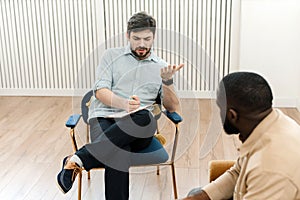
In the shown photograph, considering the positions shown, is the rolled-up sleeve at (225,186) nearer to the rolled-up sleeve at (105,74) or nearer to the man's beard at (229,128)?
the man's beard at (229,128)

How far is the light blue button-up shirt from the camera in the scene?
8.06ft

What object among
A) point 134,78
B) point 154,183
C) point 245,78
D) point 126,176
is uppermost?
point 245,78

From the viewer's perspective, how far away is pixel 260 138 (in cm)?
126

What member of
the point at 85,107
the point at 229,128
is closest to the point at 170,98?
the point at 85,107

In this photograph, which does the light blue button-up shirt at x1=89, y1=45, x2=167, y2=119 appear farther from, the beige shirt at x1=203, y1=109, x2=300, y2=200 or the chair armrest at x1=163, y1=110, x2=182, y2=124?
the beige shirt at x1=203, y1=109, x2=300, y2=200

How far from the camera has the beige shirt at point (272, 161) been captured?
1.17 meters

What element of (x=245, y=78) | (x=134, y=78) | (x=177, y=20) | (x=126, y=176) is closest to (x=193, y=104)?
(x=177, y=20)

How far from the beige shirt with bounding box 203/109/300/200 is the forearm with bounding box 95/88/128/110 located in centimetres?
114

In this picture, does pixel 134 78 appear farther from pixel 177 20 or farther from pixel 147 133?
Result: pixel 177 20

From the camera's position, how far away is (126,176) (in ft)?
7.13

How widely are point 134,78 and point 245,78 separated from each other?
1.25 metres

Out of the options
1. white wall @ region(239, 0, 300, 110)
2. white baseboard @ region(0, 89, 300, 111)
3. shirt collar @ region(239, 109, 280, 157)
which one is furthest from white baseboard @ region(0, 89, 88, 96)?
shirt collar @ region(239, 109, 280, 157)

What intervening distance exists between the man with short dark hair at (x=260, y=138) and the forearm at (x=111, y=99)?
1.07m

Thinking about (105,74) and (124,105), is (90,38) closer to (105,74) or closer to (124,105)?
(105,74)
